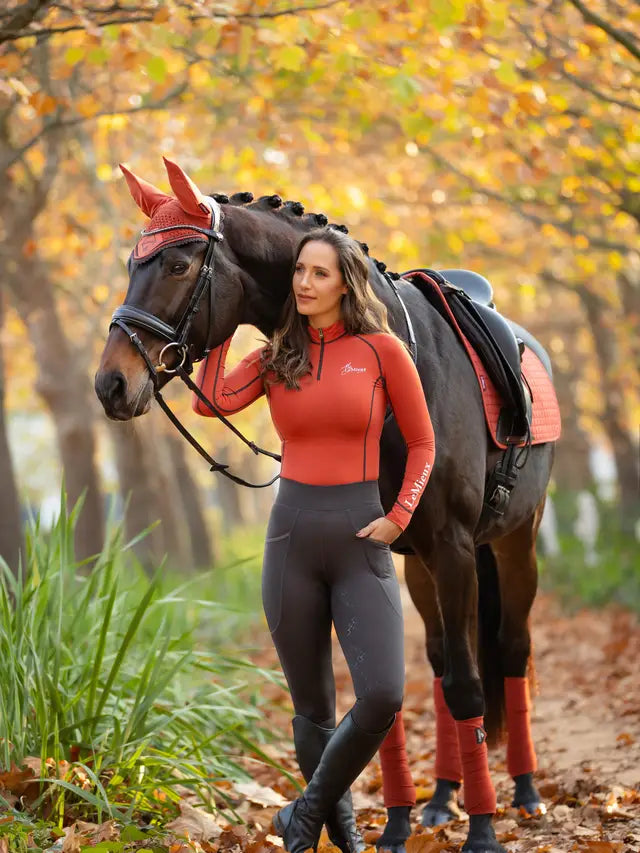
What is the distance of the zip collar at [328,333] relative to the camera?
3.62 metres

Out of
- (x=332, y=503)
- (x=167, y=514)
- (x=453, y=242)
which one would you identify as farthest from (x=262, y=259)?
(x=167, y=514)

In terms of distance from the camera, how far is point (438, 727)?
4.89 m

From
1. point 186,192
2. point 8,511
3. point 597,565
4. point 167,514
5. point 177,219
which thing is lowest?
point 167,514

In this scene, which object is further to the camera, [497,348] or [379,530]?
[497,348]

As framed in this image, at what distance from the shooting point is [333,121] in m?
11.8

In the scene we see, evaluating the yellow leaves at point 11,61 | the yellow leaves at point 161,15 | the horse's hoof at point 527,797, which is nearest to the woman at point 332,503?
the horse's hoof at point 527,797

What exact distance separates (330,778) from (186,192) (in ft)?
6.55

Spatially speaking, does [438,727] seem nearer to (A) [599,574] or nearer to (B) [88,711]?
(B) [88,711]

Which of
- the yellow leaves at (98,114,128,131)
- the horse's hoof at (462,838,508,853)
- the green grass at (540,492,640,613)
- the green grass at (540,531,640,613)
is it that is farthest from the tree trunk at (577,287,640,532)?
the horse's hoof at (462,838,508,853)

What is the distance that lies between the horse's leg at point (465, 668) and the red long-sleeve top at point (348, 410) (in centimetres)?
59

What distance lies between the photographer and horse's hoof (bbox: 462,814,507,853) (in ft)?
12.9

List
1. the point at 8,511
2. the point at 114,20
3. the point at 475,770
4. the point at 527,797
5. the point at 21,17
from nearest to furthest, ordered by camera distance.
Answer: the point at 475,770
the point at 21,17
the point at 527,797
the point at 114,20
the point at 8,511

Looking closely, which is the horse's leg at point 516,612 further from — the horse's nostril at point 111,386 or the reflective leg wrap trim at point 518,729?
the horse's nostril at point 111,386

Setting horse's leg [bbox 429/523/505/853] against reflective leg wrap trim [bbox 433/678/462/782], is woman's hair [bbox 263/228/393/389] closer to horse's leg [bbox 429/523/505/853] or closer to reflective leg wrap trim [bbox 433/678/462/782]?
horse's leg [bbox 429/523/505/853]
